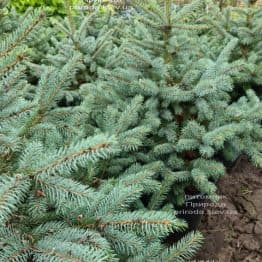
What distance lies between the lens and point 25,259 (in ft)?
4.17

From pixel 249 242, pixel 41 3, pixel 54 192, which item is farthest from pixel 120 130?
pixel 41 3

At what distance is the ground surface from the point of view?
120 inches

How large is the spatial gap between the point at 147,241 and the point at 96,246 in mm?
482

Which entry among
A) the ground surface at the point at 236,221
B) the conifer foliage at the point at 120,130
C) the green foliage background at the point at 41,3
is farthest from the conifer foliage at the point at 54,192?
the green foliage background at the point at 41,3

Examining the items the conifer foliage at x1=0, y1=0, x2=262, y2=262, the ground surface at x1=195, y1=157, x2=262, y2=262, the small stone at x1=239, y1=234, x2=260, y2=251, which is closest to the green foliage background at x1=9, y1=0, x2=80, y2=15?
the conifer foliage at x1=0, y1=0, x2=262, y2=262

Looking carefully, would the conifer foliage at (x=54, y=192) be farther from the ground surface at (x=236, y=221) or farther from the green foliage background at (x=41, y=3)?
the green foliage background at (x=41, y=3)

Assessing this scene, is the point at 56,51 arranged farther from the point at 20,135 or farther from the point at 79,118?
the point at 20,135

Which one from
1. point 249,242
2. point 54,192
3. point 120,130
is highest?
point 54,192

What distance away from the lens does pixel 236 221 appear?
133 inches

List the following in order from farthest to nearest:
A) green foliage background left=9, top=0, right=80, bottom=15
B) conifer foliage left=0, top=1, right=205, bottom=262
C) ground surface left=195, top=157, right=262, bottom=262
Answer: green foliage background left=9, top=0, right=80, bottom=15, ground surface left=195, top=157, right=262, bottom=262, conifer foliage left=0, top=1, right=205, bottom=262

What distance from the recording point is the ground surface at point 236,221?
3.05 meters

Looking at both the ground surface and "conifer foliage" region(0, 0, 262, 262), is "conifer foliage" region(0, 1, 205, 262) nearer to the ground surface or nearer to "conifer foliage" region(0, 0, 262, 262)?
"conifer foliage" region(0, 0, 262, 262)

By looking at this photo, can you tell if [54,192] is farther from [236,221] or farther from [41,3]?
[41,3]

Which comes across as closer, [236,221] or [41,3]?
[236,221]
